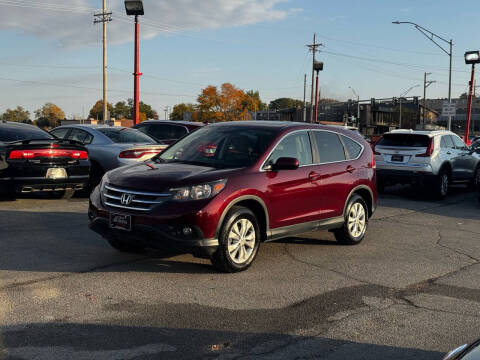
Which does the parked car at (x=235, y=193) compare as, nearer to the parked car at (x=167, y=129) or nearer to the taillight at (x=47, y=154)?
the taillight at (x=47, y=154)

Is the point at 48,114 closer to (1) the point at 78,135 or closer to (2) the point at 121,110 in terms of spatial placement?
(2) the point at 121,110

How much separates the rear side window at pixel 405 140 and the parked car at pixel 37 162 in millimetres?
7564

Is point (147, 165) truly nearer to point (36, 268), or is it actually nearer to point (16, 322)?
point (36, 268)

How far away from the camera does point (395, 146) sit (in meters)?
14.4

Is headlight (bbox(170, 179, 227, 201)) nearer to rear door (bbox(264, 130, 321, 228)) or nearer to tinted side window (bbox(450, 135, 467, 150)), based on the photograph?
rear door (bbox(264, 130, 321, 228))

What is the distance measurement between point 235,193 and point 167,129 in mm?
9444

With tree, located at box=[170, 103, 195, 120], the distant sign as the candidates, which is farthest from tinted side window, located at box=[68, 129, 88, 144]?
tree, located at box=[170, 103, 195, 120]

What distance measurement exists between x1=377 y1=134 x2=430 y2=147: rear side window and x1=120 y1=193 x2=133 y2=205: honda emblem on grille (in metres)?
9.80

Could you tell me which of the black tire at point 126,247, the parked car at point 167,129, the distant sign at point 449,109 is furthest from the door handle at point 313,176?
the distant sign at point 449,109

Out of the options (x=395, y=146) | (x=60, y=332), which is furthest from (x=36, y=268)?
(x=395, y=146)

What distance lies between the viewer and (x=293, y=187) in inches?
274

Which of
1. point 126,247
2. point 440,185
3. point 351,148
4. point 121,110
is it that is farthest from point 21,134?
point 121,110

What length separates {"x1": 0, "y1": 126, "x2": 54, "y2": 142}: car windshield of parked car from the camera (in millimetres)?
10711

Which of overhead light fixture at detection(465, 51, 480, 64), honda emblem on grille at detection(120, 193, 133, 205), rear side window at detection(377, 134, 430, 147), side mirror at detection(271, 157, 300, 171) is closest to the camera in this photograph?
honda emblem on grille at detection(120, 193, 133, 205)
